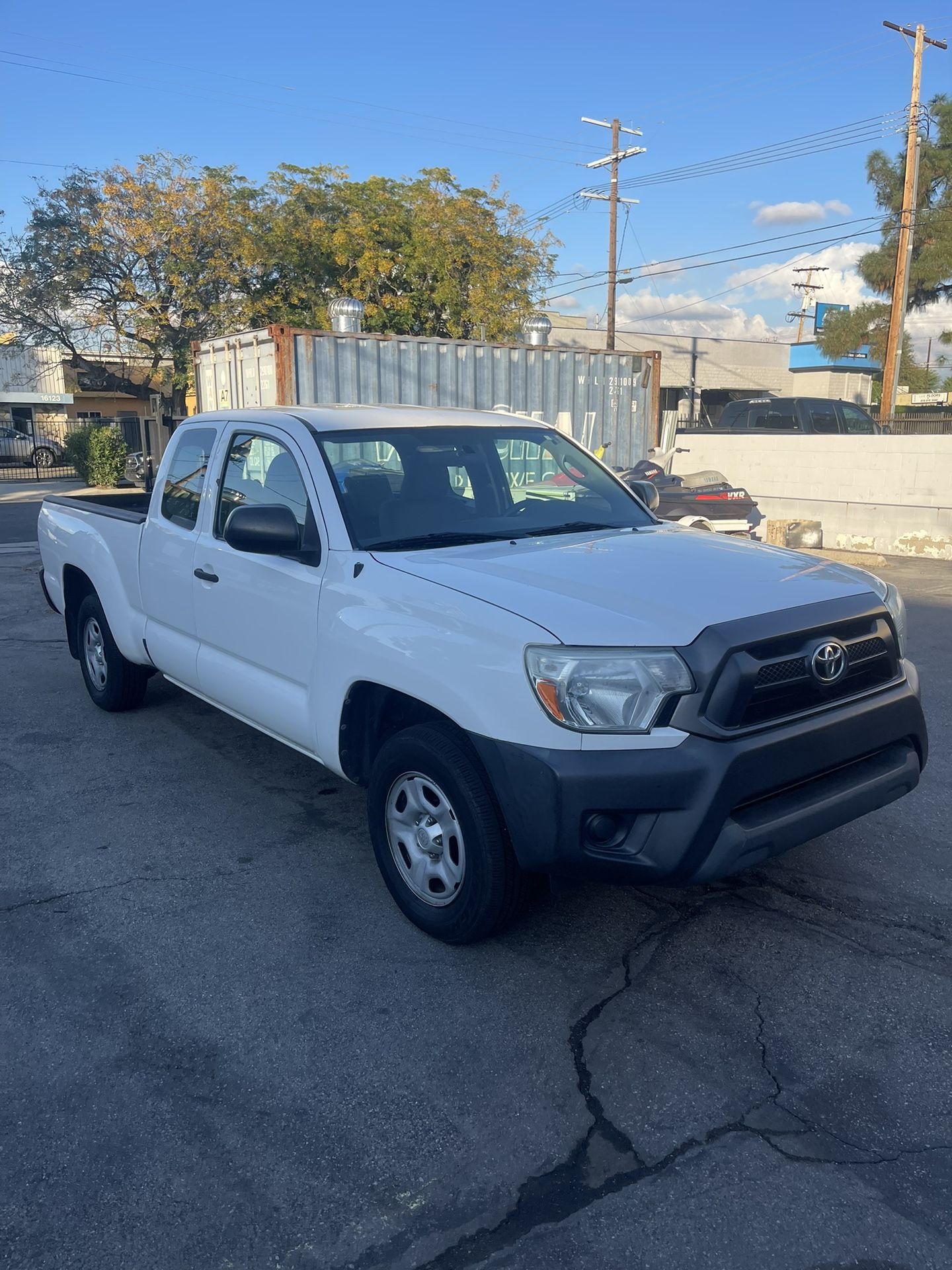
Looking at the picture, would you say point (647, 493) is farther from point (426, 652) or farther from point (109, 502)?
point (109, 502)

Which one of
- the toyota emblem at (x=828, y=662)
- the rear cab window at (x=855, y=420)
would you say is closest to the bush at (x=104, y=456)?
the rear cab window at (x=855, y=420)

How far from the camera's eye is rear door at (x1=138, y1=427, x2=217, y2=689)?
504cm

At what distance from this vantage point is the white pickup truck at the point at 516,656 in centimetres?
299

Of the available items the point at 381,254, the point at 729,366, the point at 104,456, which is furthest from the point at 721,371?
the point at 104,456

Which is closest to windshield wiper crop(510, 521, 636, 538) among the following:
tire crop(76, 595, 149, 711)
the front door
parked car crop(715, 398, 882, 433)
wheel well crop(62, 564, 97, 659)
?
the front door

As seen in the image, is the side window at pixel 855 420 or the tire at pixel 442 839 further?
the side window at pixel 855 420

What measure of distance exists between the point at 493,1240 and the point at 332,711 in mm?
1997

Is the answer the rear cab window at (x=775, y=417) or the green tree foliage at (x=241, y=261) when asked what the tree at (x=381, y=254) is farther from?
the rear cab window at (x=775, y=417)

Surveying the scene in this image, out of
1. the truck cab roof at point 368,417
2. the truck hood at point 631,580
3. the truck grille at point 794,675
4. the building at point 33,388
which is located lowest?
the truck grille at point 794,675

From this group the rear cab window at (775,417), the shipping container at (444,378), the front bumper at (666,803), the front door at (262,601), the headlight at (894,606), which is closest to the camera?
the front bumper at (666,803)

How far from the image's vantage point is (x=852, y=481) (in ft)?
52.8

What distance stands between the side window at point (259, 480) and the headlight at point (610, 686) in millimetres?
1547

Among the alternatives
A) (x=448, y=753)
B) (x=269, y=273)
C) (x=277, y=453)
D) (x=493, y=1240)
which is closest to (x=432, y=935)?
(x=448, y=753)

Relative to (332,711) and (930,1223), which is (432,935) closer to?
(332,711)
